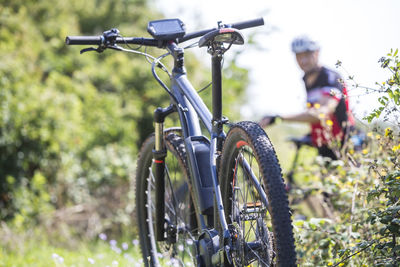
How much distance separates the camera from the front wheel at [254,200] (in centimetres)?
162

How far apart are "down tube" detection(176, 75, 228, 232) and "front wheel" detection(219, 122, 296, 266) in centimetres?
4

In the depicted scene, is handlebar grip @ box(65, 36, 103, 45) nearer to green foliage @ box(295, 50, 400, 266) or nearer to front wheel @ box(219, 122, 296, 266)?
front wheel @ box(219, 122, 296, 266)

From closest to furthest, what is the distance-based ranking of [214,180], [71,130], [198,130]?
1. [214,180]
2. [198,130]
3. [71,130]

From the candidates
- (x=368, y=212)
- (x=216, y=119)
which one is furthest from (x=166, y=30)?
(x=368, y=212)

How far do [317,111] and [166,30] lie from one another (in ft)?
5.61

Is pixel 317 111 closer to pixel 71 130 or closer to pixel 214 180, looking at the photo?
pixel 214 180

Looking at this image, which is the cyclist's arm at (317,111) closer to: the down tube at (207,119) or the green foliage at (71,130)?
the down tube at (207,119)

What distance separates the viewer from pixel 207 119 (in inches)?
86.2

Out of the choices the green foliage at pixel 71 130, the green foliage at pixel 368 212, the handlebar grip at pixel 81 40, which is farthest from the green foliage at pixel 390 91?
the green foliage at pixel 71 130

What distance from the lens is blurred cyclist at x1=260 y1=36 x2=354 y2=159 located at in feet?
12.7

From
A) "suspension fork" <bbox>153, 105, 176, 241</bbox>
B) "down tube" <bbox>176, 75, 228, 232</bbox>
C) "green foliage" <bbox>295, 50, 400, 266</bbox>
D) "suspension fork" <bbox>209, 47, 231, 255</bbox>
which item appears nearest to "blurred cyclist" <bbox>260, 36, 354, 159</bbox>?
"green foliage" <bbox>295, 50, 400, 266</bbox>

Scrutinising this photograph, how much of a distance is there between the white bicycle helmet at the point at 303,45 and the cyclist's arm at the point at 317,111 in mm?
514

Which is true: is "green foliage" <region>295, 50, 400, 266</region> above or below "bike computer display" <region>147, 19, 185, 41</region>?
below

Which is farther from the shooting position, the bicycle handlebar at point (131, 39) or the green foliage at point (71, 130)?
the green foliage at point (71, 130)
